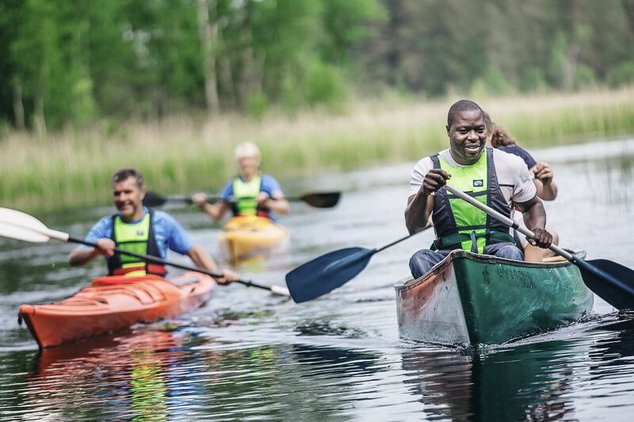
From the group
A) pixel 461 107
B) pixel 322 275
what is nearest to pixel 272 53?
pixel 322 275

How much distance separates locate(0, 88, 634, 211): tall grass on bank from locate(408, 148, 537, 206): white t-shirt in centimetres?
1773

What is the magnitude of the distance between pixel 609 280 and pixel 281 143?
2037 cm

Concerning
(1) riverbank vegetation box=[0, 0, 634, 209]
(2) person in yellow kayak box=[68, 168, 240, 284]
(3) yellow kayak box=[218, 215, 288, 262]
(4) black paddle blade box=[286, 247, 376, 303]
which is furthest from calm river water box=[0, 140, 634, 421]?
(1) riverbank vegetation box=[0, 0, 634, 209]

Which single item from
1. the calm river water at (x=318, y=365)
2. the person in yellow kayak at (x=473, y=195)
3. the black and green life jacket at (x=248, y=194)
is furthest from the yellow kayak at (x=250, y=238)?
the person in yellow kayak at (x=473, y=195)

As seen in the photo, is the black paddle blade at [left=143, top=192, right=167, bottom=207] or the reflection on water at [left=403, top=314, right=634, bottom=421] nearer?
the reflection on water at [left=403, top=314, right=634, bottom=421]

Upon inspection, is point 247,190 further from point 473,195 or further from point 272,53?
point 272,53

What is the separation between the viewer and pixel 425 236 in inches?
622

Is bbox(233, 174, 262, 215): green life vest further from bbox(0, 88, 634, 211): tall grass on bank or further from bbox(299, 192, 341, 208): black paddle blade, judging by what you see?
bbox(0, 88, 634, 211): tall grass on bank

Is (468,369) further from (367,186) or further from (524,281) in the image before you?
(367,186)

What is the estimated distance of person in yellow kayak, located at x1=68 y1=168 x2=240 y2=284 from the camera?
10.8m

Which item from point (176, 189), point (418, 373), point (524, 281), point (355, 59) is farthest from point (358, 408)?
point (355, 59)

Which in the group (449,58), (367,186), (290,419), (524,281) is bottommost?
(290,419)

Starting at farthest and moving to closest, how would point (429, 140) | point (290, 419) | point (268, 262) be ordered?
point (429, 140), point (268, 262), point (290, 419)

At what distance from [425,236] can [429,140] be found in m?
13.1
